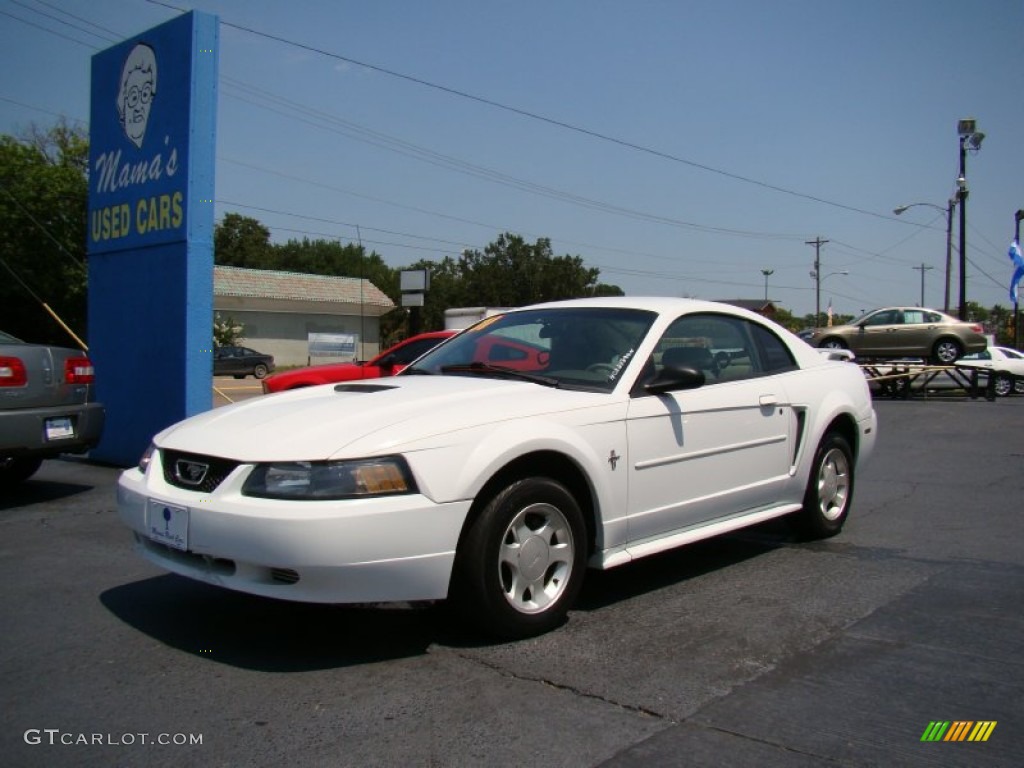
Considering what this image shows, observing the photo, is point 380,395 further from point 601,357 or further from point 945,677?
point 945,677

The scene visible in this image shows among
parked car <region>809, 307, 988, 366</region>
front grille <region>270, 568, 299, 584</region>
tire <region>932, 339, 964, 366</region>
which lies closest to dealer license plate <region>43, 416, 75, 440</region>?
front grille <region>270, 568, 299, 584</region>

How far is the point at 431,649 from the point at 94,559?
8.62 ft

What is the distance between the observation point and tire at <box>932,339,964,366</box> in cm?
1992

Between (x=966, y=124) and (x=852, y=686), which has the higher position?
(x=966, y=124)

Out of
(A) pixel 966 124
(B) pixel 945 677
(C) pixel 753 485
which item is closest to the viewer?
(B) pixel 945 677

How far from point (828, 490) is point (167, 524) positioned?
4.08m

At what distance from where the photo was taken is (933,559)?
5285 millimetres

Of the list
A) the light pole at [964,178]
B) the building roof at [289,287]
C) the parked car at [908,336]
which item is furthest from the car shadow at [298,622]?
the building roof at [289,287]

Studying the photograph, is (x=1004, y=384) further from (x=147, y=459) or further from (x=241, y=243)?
(x=241, y=243)

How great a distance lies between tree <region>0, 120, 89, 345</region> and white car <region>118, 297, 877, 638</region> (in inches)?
1343

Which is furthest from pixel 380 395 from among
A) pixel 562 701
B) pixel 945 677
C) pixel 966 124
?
pixel 966 124

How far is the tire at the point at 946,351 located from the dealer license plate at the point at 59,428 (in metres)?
18.3

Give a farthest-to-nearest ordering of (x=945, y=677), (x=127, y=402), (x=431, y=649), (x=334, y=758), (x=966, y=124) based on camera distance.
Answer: (x=966, y=124), (x=127, y=402), (x=431, y=649), (x=945, y=677), (x=334, y=758)

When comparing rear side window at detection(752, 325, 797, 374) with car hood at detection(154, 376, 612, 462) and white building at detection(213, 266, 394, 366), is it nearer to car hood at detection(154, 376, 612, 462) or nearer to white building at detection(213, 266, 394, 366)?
car hood at detection(154, 376, 612, 462)
